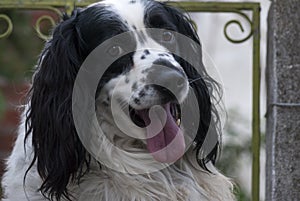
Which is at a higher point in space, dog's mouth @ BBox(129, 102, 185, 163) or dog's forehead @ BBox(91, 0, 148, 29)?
dog's forehead @ BBox(91, 0, 148, 29)

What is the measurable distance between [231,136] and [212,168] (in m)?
2.48

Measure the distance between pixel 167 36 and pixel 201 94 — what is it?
Result: 0.31 meters

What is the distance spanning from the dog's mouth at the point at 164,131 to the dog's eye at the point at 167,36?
0.93 feet

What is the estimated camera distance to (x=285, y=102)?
4742 mm

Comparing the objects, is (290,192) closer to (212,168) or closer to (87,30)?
(212,168)

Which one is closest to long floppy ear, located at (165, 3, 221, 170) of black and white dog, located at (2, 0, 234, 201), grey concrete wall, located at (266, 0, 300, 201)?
black and white dog, located at (2, 0, 234, 201)

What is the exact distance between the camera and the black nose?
3.58 metres

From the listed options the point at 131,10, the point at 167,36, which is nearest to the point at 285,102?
the point at 167,36

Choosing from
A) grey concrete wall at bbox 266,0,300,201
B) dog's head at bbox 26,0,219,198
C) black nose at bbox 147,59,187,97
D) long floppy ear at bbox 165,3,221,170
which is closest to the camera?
black nose at bbox 147,59,187,97

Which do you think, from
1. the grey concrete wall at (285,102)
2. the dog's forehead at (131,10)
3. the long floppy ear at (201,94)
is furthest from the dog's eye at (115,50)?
the grey concrete wall at (285,102)

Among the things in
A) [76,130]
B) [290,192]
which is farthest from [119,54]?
[290,192]

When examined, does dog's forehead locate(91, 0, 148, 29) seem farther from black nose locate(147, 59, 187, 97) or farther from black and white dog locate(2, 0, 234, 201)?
black nose locate(147, 59, 187, 97)

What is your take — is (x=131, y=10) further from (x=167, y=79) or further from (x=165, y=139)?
(x=165, y=139)

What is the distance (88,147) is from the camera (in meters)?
3.87
